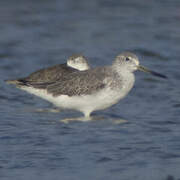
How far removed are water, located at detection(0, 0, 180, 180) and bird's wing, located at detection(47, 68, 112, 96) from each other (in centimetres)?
55

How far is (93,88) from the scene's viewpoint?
11148mm

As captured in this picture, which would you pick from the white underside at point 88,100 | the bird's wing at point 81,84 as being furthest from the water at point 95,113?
the bird's wing at point 81,84

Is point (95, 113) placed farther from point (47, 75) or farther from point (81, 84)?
point (47, 75)

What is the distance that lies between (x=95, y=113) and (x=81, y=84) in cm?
97

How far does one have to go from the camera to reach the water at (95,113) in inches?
349

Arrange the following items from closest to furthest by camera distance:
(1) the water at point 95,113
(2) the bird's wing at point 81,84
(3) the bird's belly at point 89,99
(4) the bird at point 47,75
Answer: (1) the water at point 95,113, (3) the bird's belly at point 89,99, (2) the bird's wing at point 81,84, (4) the bird at point 47,75

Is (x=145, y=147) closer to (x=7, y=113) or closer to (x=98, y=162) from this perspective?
(x=98, y=162)

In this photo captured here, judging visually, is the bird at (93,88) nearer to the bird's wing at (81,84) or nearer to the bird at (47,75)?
the bird's wing at (81,84)

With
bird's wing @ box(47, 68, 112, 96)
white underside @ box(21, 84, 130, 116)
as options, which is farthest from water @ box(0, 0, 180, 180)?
bird's wing @ box(47, 68, 112, 96)

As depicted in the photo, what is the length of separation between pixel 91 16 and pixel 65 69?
22.2ft

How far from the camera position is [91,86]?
440 inches

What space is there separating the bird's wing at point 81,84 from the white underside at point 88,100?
92 mm

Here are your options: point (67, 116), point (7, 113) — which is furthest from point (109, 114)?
point (7, 113)

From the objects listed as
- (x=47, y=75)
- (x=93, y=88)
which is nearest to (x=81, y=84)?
(x=93, y=88)
